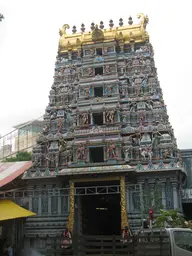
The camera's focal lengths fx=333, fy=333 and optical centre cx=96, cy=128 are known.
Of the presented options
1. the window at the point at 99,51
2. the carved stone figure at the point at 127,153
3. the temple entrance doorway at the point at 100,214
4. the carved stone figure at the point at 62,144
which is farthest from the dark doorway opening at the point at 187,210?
the window at the point at 99,51

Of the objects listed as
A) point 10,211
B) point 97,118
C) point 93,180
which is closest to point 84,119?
point 97,118

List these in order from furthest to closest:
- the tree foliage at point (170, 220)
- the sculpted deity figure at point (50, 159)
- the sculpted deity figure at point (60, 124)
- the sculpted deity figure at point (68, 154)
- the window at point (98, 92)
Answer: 1. the window at point (98, 92)
2. the sculpted deity figure at point (60, 124)
3. the sculpted deity figure at point (50, 159)
4. the sculpted deity figure at point (68, 154)
5. the tree foliage at point (170, 220)

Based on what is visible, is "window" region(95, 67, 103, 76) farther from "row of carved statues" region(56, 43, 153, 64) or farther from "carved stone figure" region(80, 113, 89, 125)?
"carved stone figure" region(80, 113, 89, 125)

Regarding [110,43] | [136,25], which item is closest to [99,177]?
[110,43]

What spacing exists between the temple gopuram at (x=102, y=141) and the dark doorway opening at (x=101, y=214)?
0.10 metres

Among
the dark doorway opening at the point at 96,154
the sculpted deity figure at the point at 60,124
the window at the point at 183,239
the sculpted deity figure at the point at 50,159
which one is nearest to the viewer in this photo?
the window at the point at 183,239

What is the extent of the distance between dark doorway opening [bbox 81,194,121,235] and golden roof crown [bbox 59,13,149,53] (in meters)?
12.8

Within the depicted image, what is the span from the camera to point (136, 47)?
27578 mm

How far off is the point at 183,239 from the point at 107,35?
65.4ft

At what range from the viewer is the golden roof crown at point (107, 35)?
90.4ft

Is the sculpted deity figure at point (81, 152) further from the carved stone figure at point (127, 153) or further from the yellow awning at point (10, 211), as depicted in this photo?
the yellow awning at point (10, 211)

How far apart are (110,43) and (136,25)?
114 inches

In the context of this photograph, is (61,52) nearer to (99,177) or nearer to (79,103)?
(79,103)

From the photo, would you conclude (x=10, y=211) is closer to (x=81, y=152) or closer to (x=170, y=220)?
(x=81, y=152)
